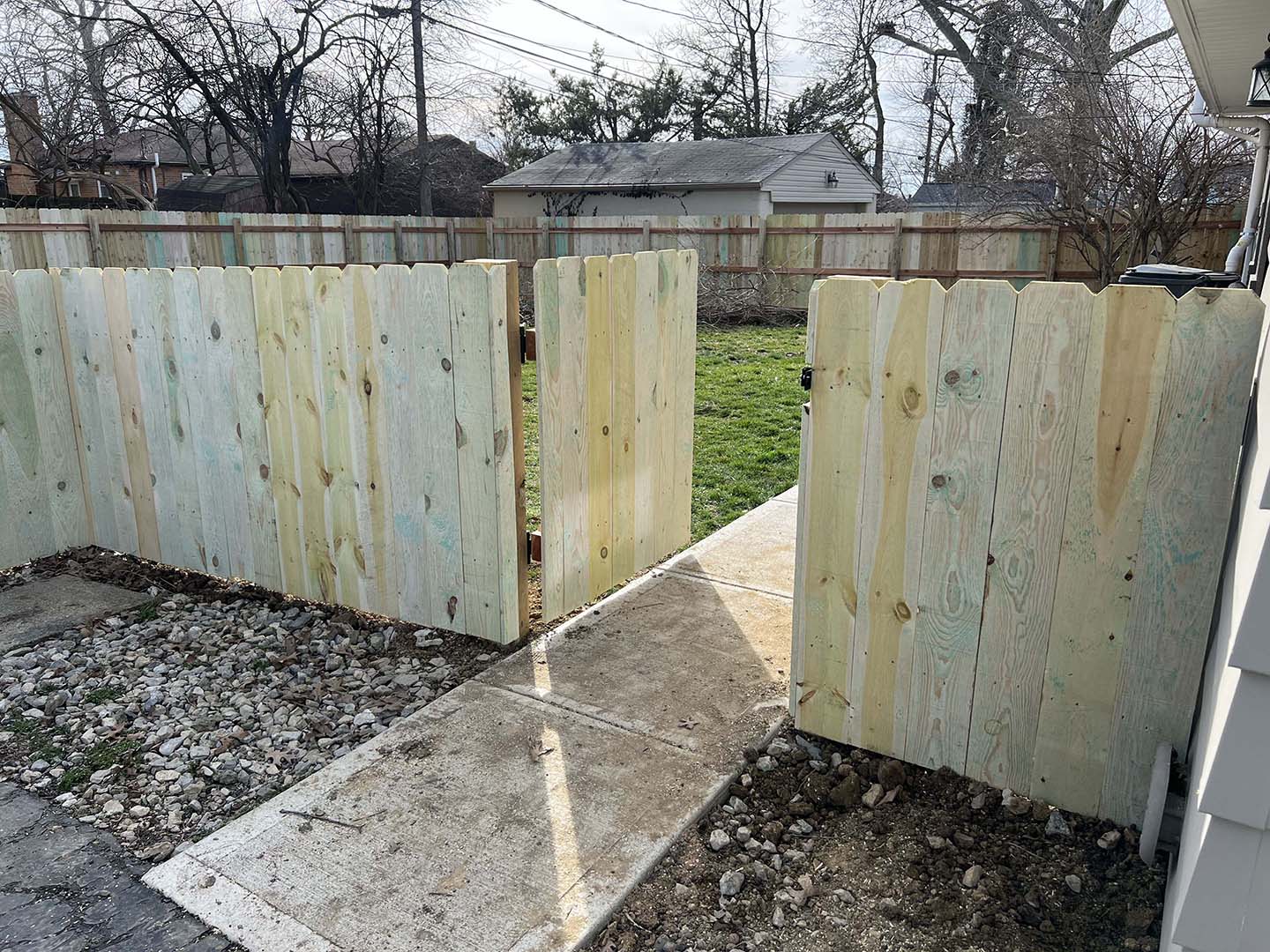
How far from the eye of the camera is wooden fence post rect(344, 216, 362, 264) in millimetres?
16719

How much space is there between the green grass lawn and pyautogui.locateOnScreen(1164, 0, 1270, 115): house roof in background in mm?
3316

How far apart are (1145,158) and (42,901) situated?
44.6 ft

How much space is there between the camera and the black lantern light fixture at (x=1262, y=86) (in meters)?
4.65

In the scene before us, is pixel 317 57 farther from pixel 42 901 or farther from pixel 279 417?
pixel 42 901

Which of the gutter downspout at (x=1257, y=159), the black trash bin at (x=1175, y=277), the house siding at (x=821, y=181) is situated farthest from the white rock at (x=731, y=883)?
the house siding at (x=821, y=181)

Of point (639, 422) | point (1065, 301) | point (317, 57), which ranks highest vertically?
point (317, 57)

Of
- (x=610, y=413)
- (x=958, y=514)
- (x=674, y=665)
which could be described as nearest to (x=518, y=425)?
(x=610, y=413)

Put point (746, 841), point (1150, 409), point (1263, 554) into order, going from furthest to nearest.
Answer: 1. point (746, 841)
2. point (1150, 409)
3. point (1263, 554)

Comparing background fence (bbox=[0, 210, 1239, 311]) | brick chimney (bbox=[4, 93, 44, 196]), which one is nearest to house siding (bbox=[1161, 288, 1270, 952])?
background fence (bbox=[0, 210, 1239, 311])

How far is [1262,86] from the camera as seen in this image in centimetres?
477

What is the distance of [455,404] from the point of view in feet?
10.9

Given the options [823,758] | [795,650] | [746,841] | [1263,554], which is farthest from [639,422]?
[1263,554]

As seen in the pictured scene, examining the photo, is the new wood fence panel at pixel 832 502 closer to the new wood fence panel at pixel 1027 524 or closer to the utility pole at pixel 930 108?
the new wood fence panel at pixel 1027 524

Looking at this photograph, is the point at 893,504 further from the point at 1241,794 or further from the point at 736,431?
the point at 736,431
